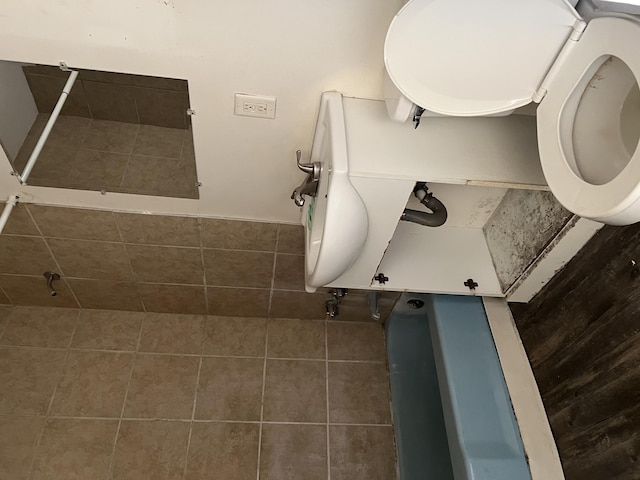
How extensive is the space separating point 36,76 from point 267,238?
77 centimetres

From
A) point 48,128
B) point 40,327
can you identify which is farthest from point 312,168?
point 40,327

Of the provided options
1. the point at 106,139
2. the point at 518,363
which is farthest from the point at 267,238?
the point at 518,363

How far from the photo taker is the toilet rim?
2.62 feet

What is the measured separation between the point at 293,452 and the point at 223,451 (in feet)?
0.82

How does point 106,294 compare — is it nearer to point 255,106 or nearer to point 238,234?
point 238,234

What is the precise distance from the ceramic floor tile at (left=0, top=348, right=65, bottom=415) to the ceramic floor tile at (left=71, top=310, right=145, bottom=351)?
97 millimetres

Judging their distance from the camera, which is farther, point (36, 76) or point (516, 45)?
point (36, 76)

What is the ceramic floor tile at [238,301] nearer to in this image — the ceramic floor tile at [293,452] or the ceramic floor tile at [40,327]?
the ceramic floor tile at [293,452]

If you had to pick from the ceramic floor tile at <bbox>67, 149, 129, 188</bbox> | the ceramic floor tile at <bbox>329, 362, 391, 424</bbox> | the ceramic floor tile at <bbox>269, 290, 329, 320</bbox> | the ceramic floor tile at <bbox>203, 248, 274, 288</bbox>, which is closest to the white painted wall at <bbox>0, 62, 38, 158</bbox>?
the ceramic floor tile at <bbox>67, 149, 129, 188</bbox>

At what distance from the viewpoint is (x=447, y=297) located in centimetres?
156

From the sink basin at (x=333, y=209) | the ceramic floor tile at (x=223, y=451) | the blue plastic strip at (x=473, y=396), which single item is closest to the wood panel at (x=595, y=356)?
the blue plastic strip at (x=473, y=396)

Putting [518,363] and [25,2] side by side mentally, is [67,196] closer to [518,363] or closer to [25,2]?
[25,2]

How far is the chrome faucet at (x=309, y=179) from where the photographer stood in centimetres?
126

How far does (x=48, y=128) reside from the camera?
4.10 feet
